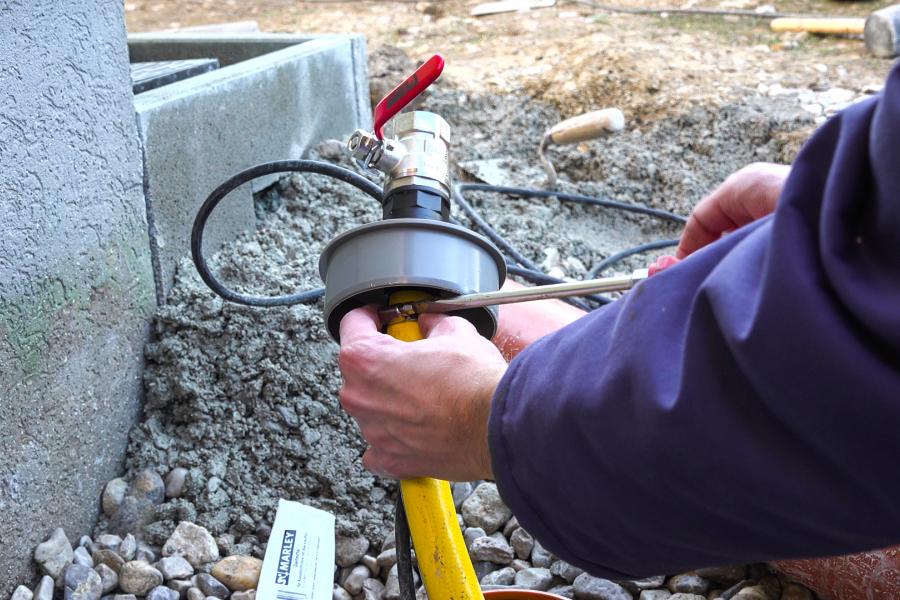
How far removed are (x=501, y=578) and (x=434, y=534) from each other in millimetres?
446

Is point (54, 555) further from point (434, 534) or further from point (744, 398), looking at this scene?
point (744, 398)

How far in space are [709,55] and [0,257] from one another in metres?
4.02

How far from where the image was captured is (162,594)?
1.42 metres

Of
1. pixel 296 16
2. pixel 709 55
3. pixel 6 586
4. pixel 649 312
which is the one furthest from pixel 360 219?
pixel 296 16

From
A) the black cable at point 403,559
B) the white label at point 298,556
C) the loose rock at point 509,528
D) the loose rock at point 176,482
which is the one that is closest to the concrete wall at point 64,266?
the loose rock at point 176,482

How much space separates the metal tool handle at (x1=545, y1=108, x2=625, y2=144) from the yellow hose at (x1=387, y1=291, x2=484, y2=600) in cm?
158

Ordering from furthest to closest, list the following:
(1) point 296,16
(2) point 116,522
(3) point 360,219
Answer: (1) point 296,16, (3) point 360,219, (2) point 116,522

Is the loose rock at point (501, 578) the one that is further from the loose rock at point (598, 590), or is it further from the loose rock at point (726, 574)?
the loose rock at point (726, 574)

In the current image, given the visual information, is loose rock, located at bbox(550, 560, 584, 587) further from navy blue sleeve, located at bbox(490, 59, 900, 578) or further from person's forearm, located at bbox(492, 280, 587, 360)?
navy blue sleeve, located at bbox(490, 59, 900, 578)

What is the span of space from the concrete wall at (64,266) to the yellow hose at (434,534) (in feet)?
2.15

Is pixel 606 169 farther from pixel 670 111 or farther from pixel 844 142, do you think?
pixel 844 142

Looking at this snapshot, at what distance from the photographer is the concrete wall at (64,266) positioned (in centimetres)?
135

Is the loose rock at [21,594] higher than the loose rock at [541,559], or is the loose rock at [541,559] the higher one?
the loose rock at [21,594]

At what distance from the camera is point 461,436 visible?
87 centimetres
